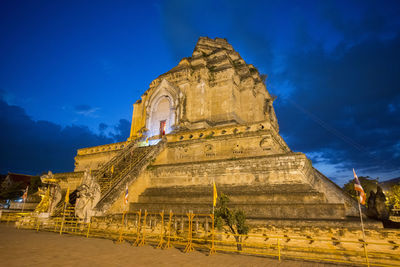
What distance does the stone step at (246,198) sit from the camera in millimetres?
9953

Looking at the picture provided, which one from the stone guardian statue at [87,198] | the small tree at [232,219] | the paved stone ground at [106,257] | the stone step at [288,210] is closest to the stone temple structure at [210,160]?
the stone step at [288,210]

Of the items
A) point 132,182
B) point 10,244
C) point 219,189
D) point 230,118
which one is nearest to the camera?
point 10,244

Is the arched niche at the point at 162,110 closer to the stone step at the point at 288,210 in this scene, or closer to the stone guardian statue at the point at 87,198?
the stone guardian statue at the point at 87,198

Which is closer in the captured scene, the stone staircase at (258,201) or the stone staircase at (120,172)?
the stone staircase at (258,201)

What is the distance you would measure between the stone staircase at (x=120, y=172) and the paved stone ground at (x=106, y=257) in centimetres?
433

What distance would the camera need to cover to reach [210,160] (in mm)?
14141

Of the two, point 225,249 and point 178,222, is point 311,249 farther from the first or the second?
point 178,222

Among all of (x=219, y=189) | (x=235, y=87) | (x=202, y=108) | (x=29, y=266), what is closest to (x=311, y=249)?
(x=219, y=189)

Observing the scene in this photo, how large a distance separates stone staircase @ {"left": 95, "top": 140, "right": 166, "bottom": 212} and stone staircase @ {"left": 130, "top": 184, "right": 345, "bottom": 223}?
1366 millimetres

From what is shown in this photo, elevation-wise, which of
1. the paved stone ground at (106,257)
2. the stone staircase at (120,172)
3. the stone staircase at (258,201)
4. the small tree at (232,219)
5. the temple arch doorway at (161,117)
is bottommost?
the paved stone ground at (106,257)

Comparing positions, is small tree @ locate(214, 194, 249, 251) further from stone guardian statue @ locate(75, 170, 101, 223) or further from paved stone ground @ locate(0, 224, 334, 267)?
stone guardian statue @ locate(75, 170, 101, 223)

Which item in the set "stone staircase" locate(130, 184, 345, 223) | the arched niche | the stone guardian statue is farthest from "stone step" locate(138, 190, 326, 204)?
the arched niche

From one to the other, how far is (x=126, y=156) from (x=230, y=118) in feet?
32.8

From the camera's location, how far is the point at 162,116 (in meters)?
25.0
